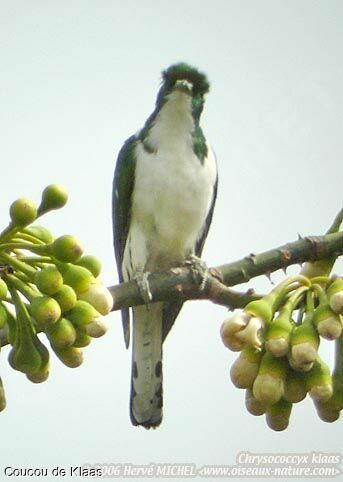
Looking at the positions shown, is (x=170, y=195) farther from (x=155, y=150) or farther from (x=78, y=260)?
(x=78, y=260)

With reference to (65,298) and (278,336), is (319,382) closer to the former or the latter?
(278,336)

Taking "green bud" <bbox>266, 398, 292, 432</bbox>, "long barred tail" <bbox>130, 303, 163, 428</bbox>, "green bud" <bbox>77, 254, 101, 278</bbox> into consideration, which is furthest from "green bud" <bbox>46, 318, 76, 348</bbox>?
"long barred tail" <bbox>130, 303, 163, 428</bbox>

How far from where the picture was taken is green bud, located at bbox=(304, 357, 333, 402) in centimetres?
243

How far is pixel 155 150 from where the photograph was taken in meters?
5.11

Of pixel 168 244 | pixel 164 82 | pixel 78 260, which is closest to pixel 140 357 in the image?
pixel 168 244

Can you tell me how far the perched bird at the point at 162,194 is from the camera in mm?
5051

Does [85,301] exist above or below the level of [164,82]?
below

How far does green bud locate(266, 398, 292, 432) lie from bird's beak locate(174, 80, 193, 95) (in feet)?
9.13

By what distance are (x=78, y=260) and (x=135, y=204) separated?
101 inches

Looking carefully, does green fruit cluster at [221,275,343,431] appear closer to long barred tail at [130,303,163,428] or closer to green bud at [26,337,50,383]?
green bud at [26,337,50,383]

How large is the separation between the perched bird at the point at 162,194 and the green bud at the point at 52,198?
2208 mm

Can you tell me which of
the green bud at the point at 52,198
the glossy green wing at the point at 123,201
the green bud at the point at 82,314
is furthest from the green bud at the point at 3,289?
the glossy green wing at the point at 123,201

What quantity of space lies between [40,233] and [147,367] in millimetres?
2727

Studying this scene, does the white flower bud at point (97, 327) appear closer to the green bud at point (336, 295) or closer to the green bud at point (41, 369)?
the green bud at point (41, 369)
